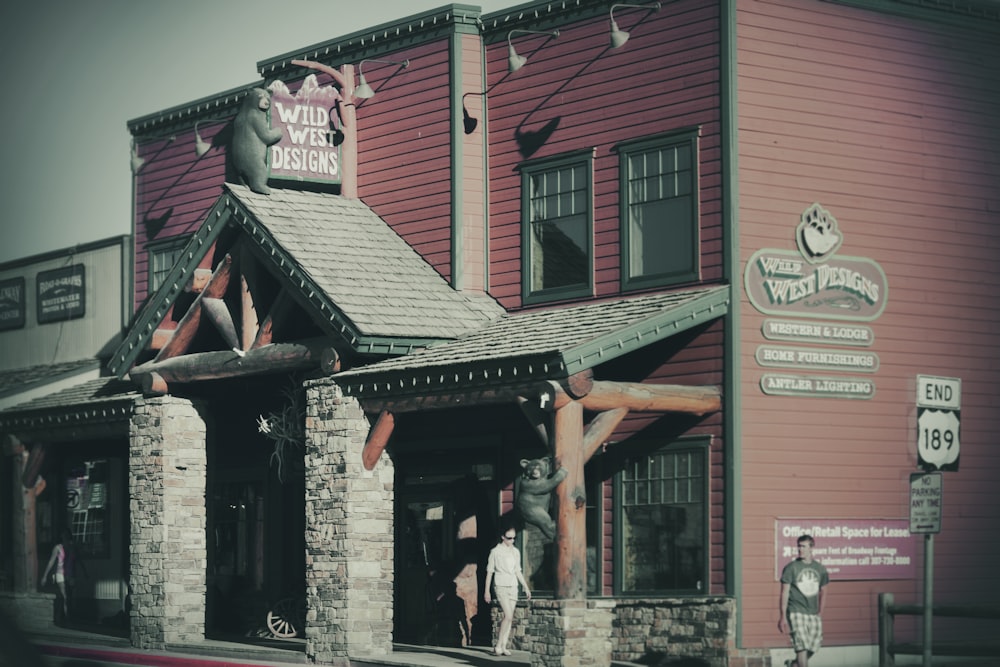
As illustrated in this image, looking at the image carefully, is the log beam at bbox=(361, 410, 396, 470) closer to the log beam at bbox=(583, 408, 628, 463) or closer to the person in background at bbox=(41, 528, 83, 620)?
the log beam at bbox=(583, 408, 628, 463)

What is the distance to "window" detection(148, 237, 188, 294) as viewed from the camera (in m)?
29.1

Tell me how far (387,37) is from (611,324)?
811cm

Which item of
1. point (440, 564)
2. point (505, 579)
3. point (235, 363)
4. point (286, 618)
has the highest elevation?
point (235, 363)

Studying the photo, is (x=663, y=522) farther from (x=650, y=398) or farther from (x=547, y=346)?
(x=547, y=346)

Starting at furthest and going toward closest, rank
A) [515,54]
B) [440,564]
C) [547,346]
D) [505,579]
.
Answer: [440,564] < [515,54] < [505,579] < [547,346]

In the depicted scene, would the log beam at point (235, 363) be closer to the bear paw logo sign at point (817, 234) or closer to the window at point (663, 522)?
the window at point (663, 522)

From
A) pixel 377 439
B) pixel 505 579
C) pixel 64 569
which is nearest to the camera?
pixel 505 579

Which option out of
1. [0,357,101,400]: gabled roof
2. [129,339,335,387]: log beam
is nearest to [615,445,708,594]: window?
[129,339,335,387]: log beam

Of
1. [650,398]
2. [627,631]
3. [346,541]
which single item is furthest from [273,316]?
[627,631]

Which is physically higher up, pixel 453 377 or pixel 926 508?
pixel 453 377

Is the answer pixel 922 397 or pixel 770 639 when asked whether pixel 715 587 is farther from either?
pixel 922 397

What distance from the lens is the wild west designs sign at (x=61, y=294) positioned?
1328 inches

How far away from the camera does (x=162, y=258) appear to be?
29.5 metres

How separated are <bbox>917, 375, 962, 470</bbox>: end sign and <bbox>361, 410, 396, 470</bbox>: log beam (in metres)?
7.33
